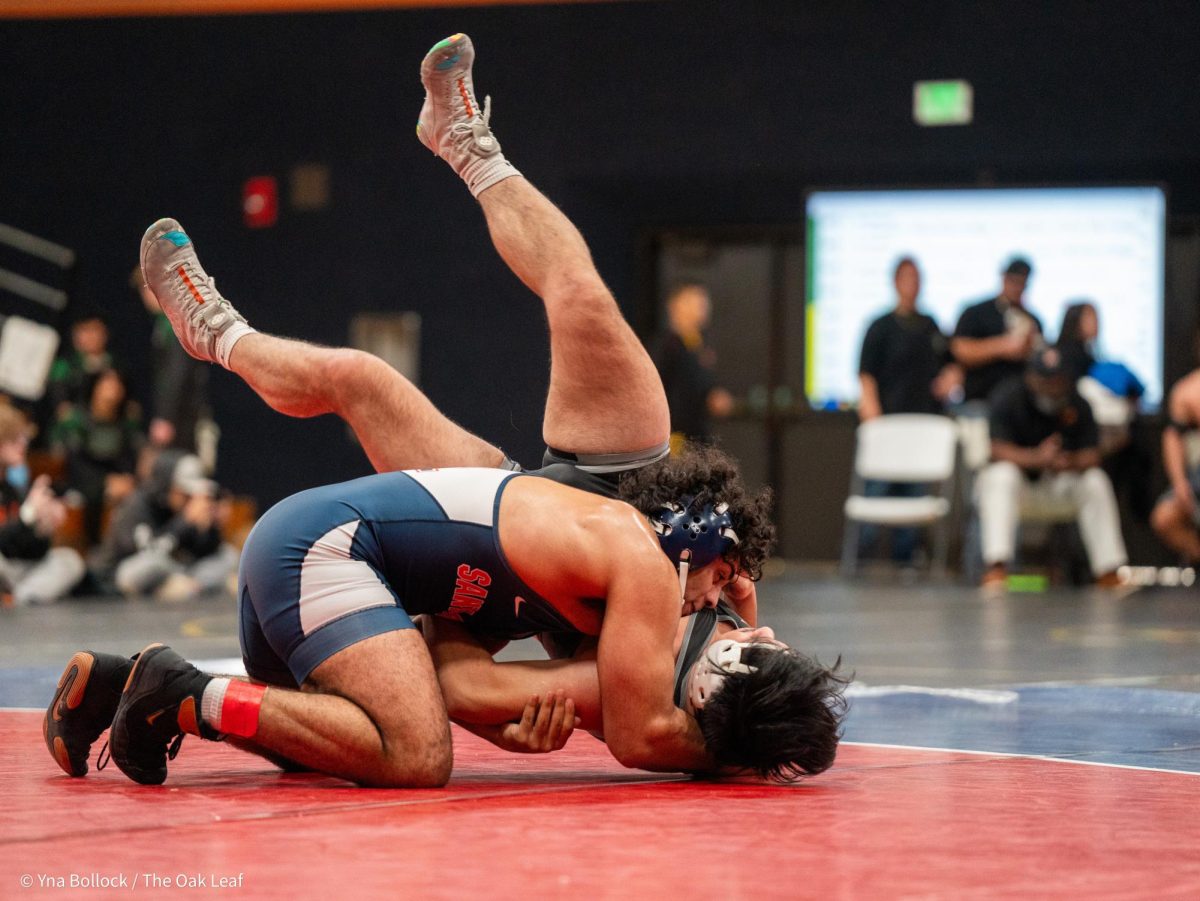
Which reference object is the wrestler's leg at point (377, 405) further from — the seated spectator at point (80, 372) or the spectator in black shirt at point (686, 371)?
the seated spectator at point (80, 372)

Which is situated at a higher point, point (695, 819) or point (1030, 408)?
point (1030, 408)

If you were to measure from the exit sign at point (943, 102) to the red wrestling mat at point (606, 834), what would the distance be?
765 centimetres

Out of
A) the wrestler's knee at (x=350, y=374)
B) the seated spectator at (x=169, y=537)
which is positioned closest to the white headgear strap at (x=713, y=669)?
the wrestler's knee at (x=350, y=374)

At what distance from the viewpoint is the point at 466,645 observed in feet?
8.59

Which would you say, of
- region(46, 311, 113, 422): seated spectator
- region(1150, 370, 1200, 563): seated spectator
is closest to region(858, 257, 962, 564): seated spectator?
region(1150, 370, 1200, 563): seated spectator

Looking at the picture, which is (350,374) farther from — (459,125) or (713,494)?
(713,494)

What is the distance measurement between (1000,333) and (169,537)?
4.17 meters

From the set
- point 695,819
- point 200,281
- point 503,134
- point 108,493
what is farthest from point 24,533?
point 695,819

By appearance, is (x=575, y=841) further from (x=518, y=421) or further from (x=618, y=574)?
(x=518, y=421)

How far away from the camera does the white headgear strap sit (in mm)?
2498

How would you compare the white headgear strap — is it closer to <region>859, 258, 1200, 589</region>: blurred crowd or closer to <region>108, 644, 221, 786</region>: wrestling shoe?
<region>108, 644, 221, 786</region>: wrestling shoe

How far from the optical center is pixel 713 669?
2.52m

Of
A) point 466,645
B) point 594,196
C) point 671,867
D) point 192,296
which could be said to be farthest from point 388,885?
point 594,196

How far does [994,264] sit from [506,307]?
306cm
